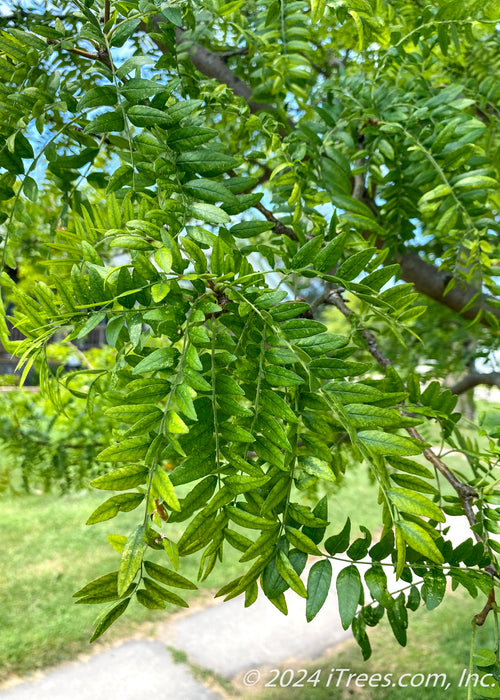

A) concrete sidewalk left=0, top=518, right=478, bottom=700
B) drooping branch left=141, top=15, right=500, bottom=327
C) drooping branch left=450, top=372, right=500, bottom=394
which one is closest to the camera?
drooping branch left=141, top=15, right=500, bottom=327

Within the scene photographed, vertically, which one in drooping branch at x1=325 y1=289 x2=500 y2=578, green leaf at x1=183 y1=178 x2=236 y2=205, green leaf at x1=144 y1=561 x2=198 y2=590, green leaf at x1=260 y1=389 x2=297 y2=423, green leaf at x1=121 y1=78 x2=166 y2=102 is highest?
green leaf at x1=121 y1=78 x2=166 y2=102

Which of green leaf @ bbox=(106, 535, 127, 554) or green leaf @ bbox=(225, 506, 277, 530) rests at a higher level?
green leaf @ bbox=(225, 506, 277, 530)

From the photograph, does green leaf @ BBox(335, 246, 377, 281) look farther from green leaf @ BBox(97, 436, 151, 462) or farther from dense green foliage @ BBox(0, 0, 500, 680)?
green leaf @ BBox(97, 436, 151, 462)

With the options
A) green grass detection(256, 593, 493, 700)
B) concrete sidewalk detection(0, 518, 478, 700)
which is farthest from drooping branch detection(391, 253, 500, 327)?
concrete sidewalk detection(0, 518, 478, 700)

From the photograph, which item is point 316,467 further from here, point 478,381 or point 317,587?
point 478,381

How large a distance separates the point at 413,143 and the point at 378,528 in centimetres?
279

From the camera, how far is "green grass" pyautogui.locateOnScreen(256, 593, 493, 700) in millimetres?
1713

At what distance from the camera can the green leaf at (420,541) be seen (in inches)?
11.5

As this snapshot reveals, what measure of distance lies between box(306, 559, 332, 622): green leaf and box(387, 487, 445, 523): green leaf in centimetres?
7

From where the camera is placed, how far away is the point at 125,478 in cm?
27

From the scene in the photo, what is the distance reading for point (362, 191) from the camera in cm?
77

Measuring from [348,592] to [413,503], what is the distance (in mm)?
78

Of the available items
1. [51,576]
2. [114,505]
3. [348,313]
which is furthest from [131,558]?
[51,576]

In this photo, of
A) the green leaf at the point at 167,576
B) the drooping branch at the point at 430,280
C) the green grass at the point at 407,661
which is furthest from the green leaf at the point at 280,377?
the green grass at the point at 407,661
